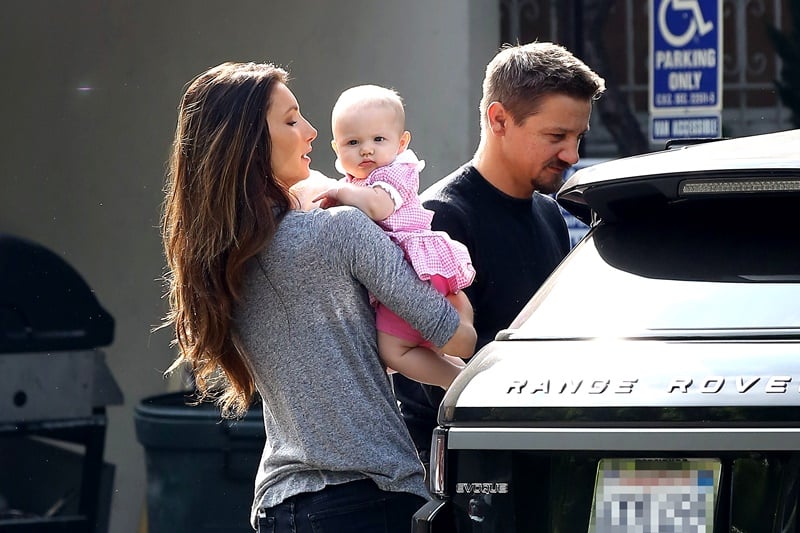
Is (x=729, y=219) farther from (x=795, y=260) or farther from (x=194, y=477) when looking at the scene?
(x=194, y=477)

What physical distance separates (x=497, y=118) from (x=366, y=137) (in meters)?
0.68

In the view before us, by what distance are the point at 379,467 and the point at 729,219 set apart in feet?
2.89

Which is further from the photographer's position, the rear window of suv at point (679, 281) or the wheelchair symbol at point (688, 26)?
the wheelchair symbol at point (688, 26)

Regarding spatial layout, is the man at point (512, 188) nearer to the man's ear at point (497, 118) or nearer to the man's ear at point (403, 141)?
the man's ear at point (497, 118)

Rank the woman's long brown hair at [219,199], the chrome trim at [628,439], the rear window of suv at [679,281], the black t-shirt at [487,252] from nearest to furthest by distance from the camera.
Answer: the chrome trim at [628,439], the rear window of suv at [679,281], the woman's long brown hair at [219,199], the black t-shirt at [487,252]

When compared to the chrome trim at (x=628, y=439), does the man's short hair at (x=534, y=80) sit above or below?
above

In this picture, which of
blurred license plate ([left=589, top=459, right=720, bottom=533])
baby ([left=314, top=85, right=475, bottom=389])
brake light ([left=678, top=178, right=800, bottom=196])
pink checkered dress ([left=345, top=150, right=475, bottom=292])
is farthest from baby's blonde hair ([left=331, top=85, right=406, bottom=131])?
blurred license plate ([left=589, top=459, right=720, bottom=533])

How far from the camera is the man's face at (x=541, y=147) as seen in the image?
3.72m

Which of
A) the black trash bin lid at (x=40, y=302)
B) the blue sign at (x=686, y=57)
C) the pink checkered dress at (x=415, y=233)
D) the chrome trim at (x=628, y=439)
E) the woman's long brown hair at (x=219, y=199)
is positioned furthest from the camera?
the blue sign at (x=686, y=57)

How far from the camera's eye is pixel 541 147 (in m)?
3.75

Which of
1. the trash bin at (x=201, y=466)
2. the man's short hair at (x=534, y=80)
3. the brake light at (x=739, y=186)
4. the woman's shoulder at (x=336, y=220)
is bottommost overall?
the trash bin at (x=201, y=466)

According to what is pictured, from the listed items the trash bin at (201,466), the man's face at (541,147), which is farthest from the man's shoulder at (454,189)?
the trash bin at (201,466)

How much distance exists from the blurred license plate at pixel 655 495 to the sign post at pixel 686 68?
4020 mm

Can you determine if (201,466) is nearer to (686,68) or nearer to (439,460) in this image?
(686,68)
